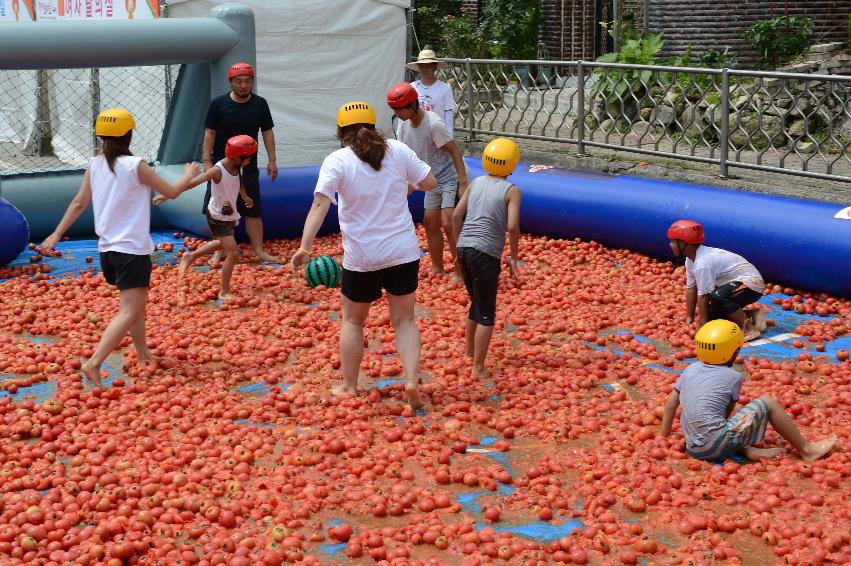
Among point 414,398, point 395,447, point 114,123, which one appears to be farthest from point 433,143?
point 395,447

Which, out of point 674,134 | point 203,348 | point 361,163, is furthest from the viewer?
point 674,134

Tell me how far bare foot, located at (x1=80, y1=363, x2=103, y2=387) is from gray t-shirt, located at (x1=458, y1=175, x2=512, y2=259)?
2492mm

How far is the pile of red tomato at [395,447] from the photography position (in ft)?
16.3

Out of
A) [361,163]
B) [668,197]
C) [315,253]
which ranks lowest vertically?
[315,253]

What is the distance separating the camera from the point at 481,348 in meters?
7.15

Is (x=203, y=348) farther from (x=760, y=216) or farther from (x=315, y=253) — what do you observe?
(x=760, y=216)

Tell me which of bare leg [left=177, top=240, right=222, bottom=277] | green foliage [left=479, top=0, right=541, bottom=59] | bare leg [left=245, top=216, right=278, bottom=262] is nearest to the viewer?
bare leg [left=177, top=240, right=222, bottom=277]

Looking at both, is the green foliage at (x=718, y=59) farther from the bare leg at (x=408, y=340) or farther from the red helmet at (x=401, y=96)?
the bare leg at (x=408, y=340)

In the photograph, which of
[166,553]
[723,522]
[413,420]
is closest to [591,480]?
[723,522]

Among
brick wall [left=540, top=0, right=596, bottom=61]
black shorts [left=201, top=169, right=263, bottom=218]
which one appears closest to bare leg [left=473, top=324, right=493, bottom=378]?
black shorts [left=201, top=169, right=263, bottom=218]

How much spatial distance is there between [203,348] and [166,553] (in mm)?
3180

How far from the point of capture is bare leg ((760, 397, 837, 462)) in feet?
19.0

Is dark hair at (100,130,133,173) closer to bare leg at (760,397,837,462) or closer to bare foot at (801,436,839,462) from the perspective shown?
bare leg at (760,397,837,462)

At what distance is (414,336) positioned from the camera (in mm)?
6562
